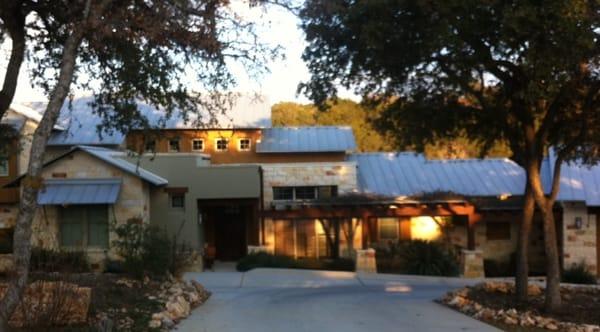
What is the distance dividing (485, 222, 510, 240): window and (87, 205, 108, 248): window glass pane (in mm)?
15199

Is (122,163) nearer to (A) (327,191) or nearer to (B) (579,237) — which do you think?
(A) (327,191)

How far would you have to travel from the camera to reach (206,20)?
8977 mm

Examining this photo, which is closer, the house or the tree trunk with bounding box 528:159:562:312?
the tree trunk with bounding box 528:159:562:312

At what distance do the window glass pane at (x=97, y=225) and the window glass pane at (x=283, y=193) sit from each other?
7.24m

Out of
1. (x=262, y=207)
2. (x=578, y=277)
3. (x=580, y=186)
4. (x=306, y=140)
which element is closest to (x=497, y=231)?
(x=580, y=186)

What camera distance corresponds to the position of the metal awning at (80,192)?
22.4m

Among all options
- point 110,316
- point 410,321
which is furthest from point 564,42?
point 110,316

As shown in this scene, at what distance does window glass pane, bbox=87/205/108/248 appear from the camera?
23.2m

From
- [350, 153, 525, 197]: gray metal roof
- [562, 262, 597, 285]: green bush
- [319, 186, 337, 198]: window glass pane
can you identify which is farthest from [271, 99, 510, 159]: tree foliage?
[562, 262, 597, 285]: green bush

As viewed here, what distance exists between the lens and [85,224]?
76.4 feet

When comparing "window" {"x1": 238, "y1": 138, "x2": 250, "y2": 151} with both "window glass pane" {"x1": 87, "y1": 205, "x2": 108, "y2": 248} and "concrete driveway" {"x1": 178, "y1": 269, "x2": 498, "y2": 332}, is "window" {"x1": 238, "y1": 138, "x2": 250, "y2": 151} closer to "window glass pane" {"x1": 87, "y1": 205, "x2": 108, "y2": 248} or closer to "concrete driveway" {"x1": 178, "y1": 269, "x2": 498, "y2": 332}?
"window glass pane" {"x1": 87, "y1": 205, "x2": 108, "y2": 248}

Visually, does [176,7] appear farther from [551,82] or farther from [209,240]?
[209,240]

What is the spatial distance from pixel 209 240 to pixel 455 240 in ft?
34.8

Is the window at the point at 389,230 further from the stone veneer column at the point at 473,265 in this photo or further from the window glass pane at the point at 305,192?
the stone veneer column at the point at 473,265
